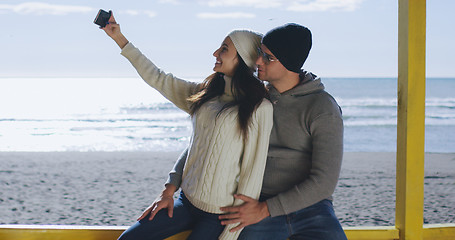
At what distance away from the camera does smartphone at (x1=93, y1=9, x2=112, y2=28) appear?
201 cm

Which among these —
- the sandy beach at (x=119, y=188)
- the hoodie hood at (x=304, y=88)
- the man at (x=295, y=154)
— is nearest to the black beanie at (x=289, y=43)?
the man at (x=295, y=154)

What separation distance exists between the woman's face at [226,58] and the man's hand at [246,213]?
1.62ft

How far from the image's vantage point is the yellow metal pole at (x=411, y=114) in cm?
211

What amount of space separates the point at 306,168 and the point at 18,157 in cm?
772

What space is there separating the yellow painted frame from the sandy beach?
8.15 ft

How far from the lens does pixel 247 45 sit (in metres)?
1.87

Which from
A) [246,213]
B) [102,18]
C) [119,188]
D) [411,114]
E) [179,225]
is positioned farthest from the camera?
[119,188]

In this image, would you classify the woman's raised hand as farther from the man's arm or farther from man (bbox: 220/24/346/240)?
the man's arm

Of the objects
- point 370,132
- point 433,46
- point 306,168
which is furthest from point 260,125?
point 433,46

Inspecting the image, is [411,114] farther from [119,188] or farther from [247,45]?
[119,188]

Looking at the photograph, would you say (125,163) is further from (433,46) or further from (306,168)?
(433,46)

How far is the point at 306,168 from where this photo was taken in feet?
6.18

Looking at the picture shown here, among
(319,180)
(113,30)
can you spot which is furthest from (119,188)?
(319,180)

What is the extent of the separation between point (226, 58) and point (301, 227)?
2.29ft
